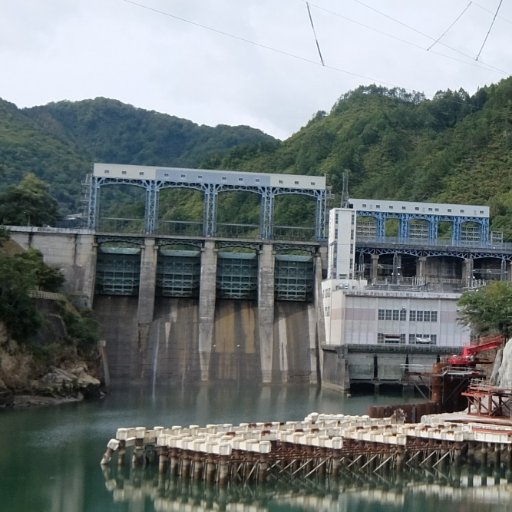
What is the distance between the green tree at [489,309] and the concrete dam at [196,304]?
36.6 feet

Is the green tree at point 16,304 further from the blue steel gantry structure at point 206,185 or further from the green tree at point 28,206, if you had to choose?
the green tree at point 28,206

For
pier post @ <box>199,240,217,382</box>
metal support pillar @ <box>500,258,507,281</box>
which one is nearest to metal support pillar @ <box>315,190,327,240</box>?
pier post @ <box>199,240,217,382</box>

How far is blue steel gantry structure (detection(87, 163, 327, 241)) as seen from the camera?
244 feet

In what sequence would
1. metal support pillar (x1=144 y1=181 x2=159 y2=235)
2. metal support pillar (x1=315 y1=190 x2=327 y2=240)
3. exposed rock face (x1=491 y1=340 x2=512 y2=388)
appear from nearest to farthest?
1. exposed rock face (x1=491 y1=340 x2=512 y2=388)
2. metal support pillar (x1=144 y1=181 x2=159 y2=235)
3. metal support pillar (x1=315 y1=190 x2=327 y2=240)

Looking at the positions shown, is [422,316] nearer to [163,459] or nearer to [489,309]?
[489,309]

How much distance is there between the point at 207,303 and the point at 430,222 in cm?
2109

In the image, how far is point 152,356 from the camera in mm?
69938

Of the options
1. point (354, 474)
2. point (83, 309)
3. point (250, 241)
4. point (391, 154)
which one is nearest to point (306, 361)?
point (250, 241)

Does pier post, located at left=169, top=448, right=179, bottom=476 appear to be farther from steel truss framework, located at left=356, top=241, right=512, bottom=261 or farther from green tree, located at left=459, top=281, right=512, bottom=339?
steel truss framework, located at left=356, top=241, right=512, bottom=261

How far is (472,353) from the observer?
56969 millimetres

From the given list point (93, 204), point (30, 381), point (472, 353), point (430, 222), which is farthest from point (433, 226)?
point (30, 381)

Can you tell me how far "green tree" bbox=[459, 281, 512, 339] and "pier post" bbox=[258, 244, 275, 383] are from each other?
535 inches

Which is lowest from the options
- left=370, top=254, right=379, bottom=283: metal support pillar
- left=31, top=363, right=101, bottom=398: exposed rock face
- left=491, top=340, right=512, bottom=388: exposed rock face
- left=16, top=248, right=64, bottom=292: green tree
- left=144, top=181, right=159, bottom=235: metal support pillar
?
left=31, top=363, right=101, bottom=398: exposed rock face

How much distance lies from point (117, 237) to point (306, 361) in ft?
53.5
